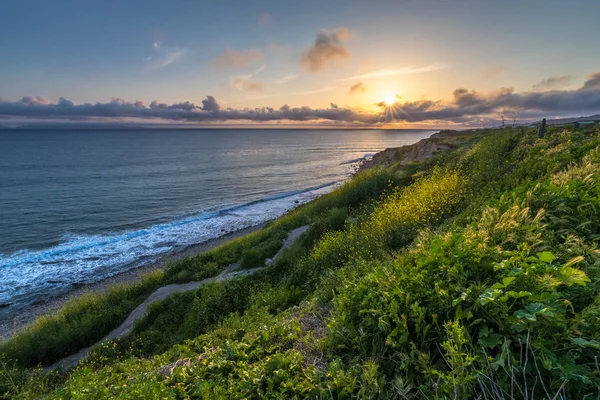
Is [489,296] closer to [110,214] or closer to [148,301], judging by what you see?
[148,301]

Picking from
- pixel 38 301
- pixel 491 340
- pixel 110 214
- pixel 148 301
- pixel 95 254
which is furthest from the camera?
pixel 110 214

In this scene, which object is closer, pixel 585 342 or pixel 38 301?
pixel 585 342

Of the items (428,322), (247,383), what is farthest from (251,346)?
(428,322)

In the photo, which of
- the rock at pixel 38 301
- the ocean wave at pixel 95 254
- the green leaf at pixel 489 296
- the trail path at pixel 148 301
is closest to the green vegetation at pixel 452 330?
the green leaf at pixel 489 296

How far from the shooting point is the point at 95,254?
93.2 ft

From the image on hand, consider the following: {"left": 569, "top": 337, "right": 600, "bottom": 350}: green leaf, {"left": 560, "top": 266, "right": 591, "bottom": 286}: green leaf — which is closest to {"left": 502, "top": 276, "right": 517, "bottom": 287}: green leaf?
{"left": 560, "top": 266, "right": 591, "bottom": 286}: green leaf

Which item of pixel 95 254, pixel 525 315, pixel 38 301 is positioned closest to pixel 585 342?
pixel 525 315

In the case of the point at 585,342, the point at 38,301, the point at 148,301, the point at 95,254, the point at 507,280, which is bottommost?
the point at 38,301

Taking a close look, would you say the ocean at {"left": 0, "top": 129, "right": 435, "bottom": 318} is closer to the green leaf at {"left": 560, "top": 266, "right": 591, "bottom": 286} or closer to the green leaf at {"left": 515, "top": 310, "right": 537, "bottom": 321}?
the green leaf at {"left": 515, "top": 310, "right": 537, "bottom": 321}

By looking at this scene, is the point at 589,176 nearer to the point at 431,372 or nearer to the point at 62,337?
the point at 431,372

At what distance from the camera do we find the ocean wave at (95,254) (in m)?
23.2

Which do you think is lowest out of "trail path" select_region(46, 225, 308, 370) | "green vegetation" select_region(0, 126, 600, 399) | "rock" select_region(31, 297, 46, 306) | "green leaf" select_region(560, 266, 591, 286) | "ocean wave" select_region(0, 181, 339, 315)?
"rock" select_region(31, 297, 46, 306)

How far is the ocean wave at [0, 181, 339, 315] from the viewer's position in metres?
23.2

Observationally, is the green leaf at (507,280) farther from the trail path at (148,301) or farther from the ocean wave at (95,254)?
the ocean wave at (95,254)
